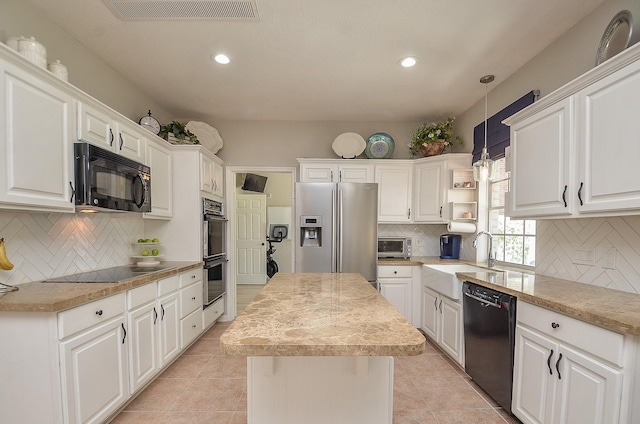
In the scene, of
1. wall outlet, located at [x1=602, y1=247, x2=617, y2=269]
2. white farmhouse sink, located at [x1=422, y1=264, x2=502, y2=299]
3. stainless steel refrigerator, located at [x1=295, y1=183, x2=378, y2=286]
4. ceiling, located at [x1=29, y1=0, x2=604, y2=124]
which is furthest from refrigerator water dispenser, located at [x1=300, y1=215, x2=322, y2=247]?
wall outlet, located at [x1=602, y1=247, x2=617, y2=269]

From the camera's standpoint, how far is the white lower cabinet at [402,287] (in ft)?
10.4

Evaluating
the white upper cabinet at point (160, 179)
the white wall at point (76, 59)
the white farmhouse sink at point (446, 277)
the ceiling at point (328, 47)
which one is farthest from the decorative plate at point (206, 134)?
the white farmhouse sink at point (446, 277)

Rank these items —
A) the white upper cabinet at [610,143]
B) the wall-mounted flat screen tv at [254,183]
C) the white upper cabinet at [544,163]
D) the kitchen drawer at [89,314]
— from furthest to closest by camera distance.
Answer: the wall-mounted flat screen tv at [254,183], the white upper cabinet at [544,163], the kitchen drawer at [89,314], the white upper cabinet at [610,143]

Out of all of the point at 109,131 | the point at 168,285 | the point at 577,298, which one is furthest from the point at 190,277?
the point at 577,298

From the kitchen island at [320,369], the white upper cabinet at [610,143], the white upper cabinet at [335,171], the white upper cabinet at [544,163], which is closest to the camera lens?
the kitchen island at [320,369]

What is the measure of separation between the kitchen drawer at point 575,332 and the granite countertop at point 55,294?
2484mm

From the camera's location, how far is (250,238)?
5.72 metres

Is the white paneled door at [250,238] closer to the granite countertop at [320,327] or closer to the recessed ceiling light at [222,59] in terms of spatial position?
the recessed ceiling light at [222,59]

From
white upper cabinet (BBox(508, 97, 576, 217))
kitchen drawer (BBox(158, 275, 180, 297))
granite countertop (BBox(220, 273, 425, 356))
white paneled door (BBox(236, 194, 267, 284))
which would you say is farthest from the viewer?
white paneled door (BBox(236, 194, 267, 284))

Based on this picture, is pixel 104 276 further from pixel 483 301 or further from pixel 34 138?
pixel 483 301

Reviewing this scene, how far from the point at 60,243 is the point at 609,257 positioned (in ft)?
11.8

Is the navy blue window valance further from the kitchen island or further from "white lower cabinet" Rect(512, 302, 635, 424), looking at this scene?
the kitchen island

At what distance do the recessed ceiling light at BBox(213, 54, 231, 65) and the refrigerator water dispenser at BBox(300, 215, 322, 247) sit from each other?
66.4 inches

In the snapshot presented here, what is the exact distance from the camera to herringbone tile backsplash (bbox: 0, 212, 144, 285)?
5.36ft
